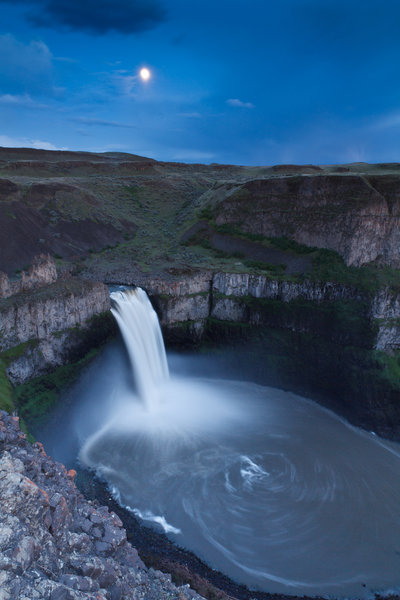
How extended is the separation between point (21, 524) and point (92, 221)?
129ft

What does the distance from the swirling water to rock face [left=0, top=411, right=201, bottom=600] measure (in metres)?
7.81

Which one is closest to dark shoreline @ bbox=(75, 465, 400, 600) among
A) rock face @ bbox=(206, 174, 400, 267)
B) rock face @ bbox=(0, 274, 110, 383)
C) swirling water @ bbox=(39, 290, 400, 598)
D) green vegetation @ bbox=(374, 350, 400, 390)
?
swirling water @ bbox=(39, 290, 400, 598)

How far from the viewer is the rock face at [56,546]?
615 cm

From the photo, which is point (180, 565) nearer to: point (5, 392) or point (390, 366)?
point (5, 392)

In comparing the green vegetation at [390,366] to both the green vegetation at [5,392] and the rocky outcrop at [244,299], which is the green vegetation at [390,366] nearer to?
the rocky outcrop at [244,299]

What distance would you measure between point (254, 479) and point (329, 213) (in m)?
25.1

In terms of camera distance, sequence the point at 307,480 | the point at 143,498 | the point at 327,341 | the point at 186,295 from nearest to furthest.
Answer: the point at 143,498, the point at 307,480, the point at 327,341, the point at 186,295

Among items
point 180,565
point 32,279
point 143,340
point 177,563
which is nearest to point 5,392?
point 32,279

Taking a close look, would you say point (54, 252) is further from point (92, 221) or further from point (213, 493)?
point (213, 493)

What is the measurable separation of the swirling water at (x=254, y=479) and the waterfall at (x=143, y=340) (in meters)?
0.91

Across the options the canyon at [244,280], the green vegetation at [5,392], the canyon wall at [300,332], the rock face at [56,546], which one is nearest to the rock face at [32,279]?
the canyon at [244,280]

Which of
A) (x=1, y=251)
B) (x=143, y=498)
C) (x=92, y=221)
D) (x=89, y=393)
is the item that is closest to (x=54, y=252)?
(x=1, y=251)

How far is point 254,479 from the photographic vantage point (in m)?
19.7

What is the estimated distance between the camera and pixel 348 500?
62.0 ft
